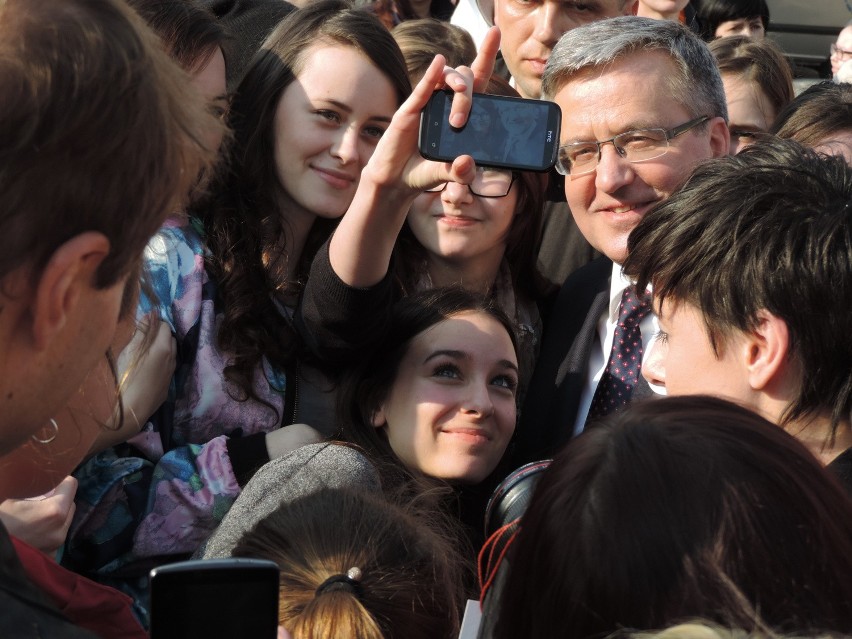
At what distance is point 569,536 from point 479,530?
1.62 metres

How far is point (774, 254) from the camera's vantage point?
199cm

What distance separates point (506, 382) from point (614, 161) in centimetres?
72

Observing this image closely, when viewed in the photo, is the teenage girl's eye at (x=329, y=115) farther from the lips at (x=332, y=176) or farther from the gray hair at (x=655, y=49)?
the gray hair at (x=655, y=49)

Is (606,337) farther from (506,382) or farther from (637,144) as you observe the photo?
(637,144)

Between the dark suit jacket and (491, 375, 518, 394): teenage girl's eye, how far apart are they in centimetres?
12

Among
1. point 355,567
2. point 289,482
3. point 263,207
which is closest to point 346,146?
point 263,207

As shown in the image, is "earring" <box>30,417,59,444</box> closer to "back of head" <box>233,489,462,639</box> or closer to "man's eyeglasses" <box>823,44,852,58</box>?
"back of head" <box>233,489,462,639</box>

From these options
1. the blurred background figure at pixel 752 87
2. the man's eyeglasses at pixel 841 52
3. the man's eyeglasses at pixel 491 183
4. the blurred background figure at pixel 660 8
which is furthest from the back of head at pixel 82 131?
the man's eyeglasses at pixel 841 52

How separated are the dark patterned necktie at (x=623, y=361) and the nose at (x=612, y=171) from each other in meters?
0.31

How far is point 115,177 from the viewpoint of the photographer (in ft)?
3.78

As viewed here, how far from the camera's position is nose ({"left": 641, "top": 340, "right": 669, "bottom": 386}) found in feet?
7.64

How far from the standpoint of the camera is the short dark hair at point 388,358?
2820 millimetres

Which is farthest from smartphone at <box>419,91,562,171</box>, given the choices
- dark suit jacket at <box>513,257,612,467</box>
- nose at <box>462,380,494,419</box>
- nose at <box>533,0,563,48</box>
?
nose at <box>533,0,563,48</box>

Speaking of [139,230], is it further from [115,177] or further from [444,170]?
[444,170]
